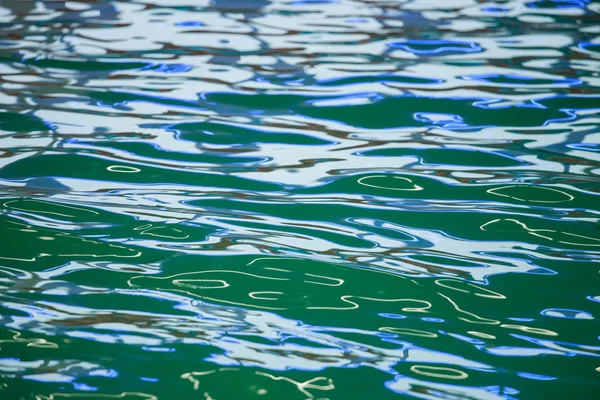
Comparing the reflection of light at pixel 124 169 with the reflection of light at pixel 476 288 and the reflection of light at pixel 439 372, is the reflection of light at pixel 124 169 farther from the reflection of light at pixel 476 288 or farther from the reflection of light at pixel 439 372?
the reflection of light at pixel 439 372

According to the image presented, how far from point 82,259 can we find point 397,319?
91cm

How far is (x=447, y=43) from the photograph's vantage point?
3287 mm

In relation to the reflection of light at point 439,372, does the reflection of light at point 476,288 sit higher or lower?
higher

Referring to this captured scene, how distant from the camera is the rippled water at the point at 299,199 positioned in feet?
4.87

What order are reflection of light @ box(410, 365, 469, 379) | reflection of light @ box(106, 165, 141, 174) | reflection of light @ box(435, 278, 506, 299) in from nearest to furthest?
reflection of light @ box(410, 365, 469, 379)
reflection of light @ box(435, 278, 506, 299)
reflection of light @ box(106, 165, 141, 174)

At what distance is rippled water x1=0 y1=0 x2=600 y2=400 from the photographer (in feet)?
4.87

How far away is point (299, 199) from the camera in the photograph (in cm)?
226

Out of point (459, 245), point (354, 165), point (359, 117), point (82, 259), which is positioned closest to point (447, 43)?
point (359, 117)

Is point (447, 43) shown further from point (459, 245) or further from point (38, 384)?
point (38, 384)

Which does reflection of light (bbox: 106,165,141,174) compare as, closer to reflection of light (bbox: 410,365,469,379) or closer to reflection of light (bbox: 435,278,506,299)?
reflection of light (bbox: 435,278,506,299)

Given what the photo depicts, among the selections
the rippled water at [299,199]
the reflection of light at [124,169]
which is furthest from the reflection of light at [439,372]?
the reflection of light at [124,169]

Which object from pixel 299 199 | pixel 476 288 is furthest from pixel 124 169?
pixel 476 288

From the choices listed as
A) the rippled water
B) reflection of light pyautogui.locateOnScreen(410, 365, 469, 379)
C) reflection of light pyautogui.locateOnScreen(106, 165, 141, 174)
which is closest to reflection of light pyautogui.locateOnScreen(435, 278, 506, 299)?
the rippled water

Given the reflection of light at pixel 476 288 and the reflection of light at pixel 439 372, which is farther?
the reflection of light at pixel 476 288
